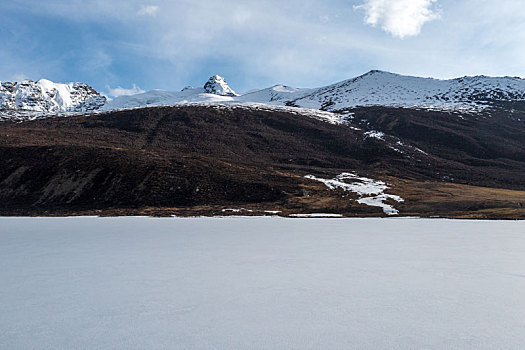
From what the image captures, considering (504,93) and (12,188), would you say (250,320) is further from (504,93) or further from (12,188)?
(504,93)

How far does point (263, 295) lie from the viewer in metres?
9.25

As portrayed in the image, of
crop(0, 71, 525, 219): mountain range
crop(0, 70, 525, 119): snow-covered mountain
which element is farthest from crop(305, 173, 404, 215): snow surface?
crop(0, 70, 525, 119): snow-covered mountain

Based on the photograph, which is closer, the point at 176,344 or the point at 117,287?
the point at 176,344

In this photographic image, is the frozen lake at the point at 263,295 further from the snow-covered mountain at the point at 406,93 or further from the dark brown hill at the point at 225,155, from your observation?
the snow-covered mountain at the point at 406,93

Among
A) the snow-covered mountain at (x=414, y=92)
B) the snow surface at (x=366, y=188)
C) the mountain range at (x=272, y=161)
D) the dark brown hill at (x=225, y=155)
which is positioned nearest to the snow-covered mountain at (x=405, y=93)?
the snow-covered mountain at (x=414, y=92)

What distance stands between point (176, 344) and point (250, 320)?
1.75m

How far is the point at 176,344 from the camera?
21.1 ft

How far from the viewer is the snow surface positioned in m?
40.3

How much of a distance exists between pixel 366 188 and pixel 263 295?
141 feet

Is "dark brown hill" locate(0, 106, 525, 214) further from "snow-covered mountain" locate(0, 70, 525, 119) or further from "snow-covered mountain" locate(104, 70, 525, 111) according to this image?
"snow-covered mountain" locate(0, 70, 525, 119)

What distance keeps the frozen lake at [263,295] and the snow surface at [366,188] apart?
2285 cm

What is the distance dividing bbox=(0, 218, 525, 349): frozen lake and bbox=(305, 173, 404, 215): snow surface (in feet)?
75.0

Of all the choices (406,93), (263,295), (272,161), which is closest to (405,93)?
(406,93)

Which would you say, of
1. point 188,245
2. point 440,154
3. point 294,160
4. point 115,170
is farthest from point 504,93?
point 188,245
